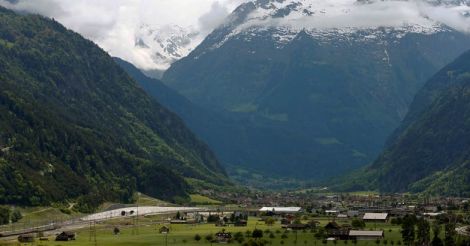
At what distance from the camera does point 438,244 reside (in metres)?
198

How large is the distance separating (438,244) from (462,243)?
16.6 feet

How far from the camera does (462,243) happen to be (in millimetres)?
194750
